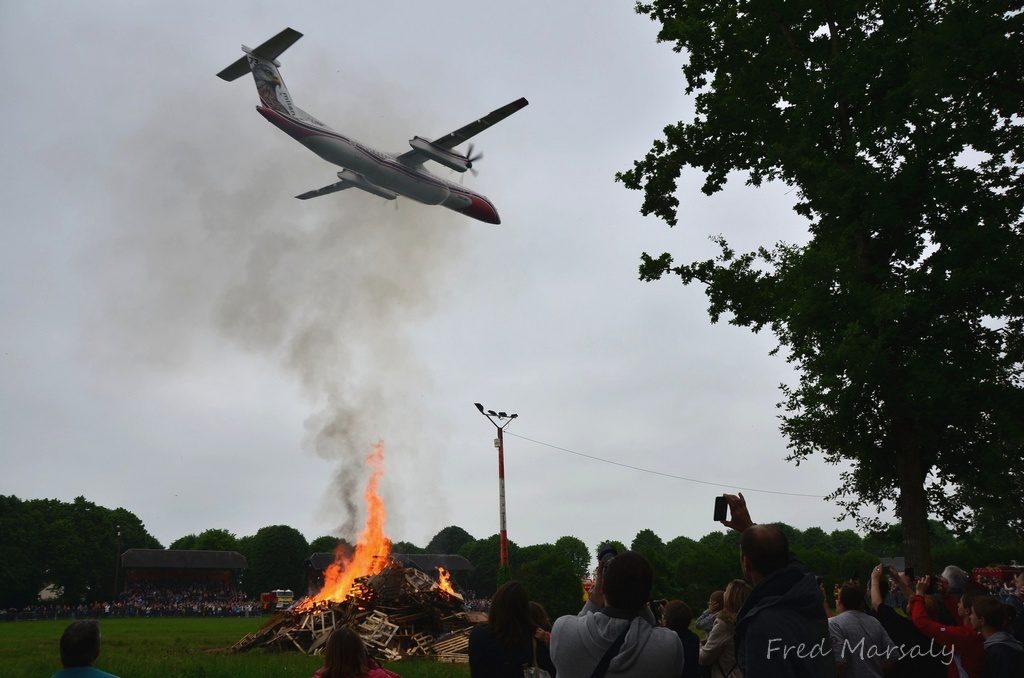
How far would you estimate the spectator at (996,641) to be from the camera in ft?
23.4

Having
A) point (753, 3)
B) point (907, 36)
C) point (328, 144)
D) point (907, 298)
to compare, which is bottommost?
point (907, 298)

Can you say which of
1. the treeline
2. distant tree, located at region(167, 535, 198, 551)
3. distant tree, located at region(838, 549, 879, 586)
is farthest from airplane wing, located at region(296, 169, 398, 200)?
distant tree, located at region(167, 535, 198, 551)

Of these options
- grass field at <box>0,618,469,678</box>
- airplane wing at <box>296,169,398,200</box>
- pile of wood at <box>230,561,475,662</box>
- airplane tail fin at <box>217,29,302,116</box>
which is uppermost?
airplane tail fin at <box>217,29,302,116</box>

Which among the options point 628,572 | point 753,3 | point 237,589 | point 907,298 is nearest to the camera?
point 628,572

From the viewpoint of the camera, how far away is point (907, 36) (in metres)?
19.7

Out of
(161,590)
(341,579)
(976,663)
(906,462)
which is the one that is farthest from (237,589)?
(976,663)

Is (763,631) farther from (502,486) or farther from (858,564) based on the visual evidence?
(858,564)

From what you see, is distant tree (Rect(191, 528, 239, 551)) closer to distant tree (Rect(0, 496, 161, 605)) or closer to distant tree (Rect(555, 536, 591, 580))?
distant tree (Rect(0, 496, 161, 605))

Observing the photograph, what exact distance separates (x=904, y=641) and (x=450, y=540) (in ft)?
544

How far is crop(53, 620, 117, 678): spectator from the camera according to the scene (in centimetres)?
538

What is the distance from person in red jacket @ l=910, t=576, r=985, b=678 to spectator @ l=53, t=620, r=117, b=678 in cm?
651

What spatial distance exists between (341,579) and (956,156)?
32.4 meters

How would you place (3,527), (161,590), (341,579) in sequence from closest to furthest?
(341,579) → (3,527) → (161,590)

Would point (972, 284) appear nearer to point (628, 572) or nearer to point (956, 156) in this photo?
point (956, 156)
